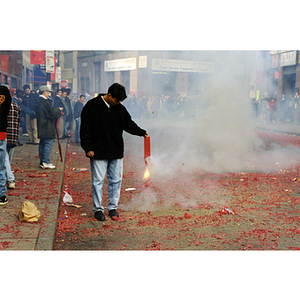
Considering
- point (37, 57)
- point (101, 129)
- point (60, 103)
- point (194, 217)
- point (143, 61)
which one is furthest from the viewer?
point (143, 61)

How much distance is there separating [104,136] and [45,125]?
11.2 ft

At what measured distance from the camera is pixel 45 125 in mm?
7633

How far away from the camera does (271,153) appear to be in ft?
35.8

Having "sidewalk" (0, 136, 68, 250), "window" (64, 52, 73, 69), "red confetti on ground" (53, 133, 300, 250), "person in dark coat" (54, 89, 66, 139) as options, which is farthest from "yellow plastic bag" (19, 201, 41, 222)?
"window" (64, 52, 73, 69)

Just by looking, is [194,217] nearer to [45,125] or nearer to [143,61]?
[45,125]

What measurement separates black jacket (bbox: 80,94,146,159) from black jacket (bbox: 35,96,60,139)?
10.8ft

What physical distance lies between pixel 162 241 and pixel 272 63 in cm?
1685

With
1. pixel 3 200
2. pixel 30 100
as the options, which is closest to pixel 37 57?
pixel 30 100

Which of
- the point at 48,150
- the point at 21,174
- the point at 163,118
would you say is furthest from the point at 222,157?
the point at 163,118


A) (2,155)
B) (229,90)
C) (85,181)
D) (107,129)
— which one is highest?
(229,90)

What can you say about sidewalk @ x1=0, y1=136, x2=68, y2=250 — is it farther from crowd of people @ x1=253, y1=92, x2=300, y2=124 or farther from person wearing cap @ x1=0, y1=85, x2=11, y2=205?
crowd of people @ x1=253, y1=92, x2=300, y2=124

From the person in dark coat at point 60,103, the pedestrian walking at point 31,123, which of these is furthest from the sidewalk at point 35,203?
the person in dark coat at point 60,103

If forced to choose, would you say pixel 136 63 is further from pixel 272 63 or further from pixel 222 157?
pixel 222 157

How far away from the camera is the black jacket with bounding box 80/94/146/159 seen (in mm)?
4539
